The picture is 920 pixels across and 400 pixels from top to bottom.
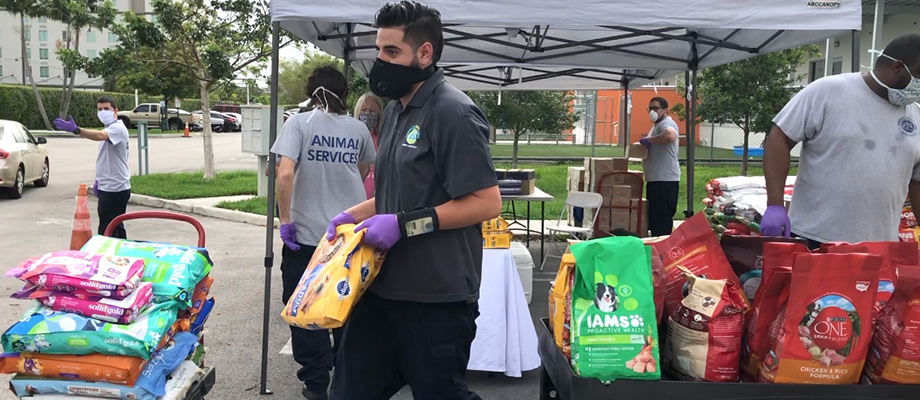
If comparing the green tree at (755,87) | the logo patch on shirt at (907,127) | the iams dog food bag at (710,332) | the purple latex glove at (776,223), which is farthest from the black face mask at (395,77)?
the green tree at (755,87)

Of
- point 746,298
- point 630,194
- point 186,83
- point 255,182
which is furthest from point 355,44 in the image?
point 186,83

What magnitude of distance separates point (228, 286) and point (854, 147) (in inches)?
→ 223

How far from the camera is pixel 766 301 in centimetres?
238

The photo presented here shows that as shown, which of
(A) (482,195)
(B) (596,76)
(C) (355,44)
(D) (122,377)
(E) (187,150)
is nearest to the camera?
(A) (482,195)

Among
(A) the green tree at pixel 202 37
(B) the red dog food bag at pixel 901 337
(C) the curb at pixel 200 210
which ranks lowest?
(C) the curb at pixel 200 210

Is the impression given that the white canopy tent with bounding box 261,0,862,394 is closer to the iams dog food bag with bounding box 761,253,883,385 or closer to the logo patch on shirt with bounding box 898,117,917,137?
the logo patch on shirt with bounding box 898,117,917,137

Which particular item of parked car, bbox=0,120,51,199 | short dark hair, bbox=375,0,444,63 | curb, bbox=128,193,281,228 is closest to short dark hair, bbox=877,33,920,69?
short dark hair, bbox=375,0,444,63

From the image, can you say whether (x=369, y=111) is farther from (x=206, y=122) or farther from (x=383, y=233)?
(x=206, y=122)

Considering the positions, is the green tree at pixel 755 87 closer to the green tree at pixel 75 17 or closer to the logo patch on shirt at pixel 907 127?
the logo patch on shirt at pixel 907 127

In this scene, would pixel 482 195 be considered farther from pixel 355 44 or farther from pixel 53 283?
pixel 355 44

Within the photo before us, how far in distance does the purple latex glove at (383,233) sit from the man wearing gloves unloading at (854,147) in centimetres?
182

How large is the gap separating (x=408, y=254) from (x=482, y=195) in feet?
1.07

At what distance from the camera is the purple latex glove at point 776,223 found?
3150 mm

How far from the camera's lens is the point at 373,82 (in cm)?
248
